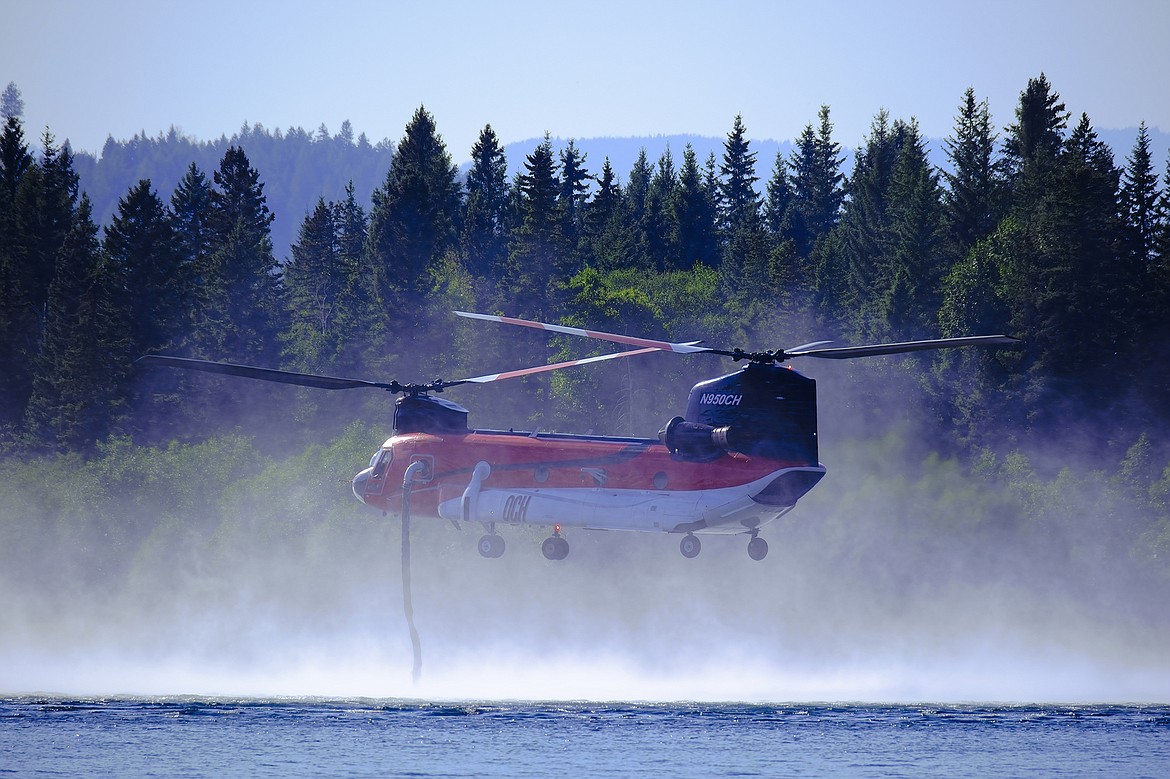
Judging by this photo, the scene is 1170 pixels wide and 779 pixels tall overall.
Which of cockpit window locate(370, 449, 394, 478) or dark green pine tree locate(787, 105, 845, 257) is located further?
dark green pine tree locate(787, 105, 845, 257)

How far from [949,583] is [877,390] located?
12.1 metres

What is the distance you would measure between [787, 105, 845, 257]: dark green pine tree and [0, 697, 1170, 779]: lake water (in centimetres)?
7858

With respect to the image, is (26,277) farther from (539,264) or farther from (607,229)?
(607,229)

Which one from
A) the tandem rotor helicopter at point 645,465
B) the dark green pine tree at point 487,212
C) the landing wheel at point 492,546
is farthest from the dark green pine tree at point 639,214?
the landing wheel at point 492,546

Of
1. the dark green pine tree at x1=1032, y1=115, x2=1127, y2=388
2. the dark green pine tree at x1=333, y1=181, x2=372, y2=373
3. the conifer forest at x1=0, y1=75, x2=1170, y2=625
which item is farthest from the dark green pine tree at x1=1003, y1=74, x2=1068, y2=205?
the dark green pine tree at x1=333, y1=181, x2=372, y2=373

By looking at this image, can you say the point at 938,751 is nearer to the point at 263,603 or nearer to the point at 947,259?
the point at 263,603

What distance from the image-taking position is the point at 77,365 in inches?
3684

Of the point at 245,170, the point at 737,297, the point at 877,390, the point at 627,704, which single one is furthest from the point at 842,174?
the point at 627,704

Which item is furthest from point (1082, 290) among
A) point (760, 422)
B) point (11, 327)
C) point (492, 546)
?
point (11, 327)

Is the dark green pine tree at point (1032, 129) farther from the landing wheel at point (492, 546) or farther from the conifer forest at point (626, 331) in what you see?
the landing wheel at point (492, 546)

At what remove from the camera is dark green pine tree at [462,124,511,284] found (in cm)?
11244

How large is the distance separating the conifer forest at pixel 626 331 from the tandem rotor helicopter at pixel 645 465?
33168 millimetres

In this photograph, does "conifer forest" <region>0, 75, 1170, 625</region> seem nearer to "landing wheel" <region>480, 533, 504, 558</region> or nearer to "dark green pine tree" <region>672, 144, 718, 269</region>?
"dark green pine tree" <region>672, 144, 718, 269</region>

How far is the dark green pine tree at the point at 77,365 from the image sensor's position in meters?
93.2
